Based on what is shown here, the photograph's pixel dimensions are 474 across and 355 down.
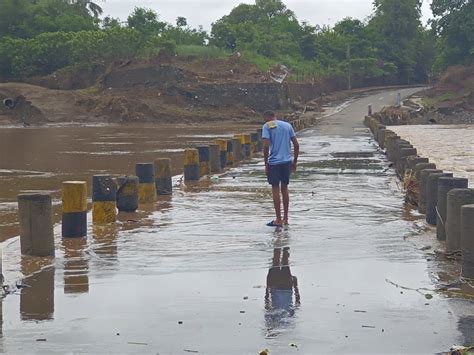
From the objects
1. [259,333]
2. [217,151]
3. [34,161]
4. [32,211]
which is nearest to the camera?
[259,333]

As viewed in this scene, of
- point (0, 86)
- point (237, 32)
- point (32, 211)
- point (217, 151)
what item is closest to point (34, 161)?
point (217, 151)

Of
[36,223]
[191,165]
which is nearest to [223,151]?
[191,165]

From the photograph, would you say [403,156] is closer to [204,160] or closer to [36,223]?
[204,160]

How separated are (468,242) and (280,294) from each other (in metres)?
1.93

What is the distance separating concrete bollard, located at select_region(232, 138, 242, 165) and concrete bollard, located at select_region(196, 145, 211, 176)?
3559 millimetres

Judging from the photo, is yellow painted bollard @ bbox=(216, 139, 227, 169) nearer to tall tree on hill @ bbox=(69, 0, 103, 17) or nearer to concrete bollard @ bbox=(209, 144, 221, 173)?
concrete bollard @ bbox=(209, 144, 221, 173)

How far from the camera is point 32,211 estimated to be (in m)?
10.2

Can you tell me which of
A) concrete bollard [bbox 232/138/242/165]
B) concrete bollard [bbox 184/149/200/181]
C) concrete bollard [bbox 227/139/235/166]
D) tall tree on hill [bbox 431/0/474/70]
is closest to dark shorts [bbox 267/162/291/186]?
concrete bollard [bbox 184/149/200/181]

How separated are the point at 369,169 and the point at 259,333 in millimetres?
15065

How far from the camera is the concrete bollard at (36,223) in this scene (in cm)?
1017

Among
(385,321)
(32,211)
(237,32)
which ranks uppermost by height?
(237,32)

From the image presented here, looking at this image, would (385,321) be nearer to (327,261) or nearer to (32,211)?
(327,261)

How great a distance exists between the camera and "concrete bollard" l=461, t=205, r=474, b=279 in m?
8.74

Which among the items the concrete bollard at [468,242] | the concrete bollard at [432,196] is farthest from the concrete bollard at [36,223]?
the concrete bollard at [432,196]
